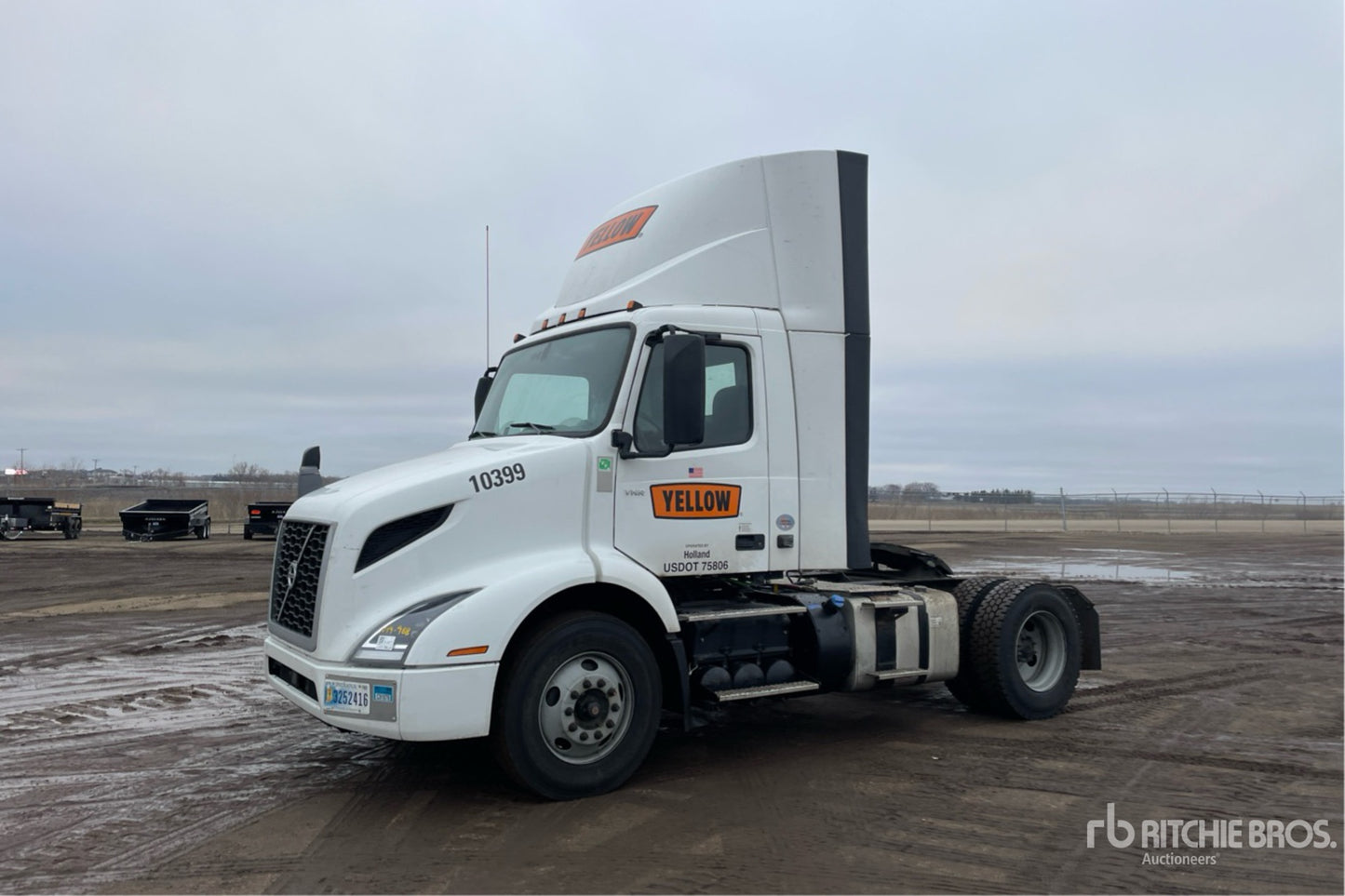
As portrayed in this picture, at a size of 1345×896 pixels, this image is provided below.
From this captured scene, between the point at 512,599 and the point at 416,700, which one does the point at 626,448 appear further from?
the point at 416,700

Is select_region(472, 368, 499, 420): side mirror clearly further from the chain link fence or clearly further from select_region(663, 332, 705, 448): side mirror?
the chain link fence

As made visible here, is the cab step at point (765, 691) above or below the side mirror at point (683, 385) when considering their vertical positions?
below

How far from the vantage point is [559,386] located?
21.5 ft

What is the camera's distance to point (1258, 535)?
137ft

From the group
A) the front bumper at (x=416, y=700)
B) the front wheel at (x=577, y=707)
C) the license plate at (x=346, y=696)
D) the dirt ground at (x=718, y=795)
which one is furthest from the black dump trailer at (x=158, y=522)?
the front wheel at (x=577, y=707)

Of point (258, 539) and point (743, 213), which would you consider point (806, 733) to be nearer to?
point (743, 213)

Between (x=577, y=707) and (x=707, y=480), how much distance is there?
175cm

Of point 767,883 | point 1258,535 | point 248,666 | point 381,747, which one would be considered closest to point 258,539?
point 248,666

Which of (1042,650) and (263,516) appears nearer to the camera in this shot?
(1042,650)

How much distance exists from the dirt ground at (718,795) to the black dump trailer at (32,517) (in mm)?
24875

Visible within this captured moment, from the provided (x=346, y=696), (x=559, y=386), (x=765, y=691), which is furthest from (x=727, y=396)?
(x=346, y=696)

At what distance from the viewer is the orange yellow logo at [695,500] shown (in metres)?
6.16

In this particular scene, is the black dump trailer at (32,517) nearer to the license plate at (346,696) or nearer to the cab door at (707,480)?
the license plate at (346,696)

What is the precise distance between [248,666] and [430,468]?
5646mm
